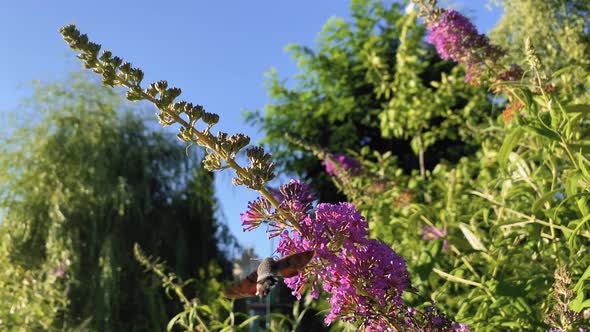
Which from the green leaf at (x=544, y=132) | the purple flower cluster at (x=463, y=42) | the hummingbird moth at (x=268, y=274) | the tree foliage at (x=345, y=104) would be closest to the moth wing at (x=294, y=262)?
the hummingbird moth at (x=268, y=274)

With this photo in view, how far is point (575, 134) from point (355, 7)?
4.75 m

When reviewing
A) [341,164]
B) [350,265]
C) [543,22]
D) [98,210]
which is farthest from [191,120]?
[543,22]

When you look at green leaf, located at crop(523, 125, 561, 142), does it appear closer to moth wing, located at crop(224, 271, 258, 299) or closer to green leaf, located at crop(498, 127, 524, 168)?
green leaf, located at crop(498, 127, 524, 168)

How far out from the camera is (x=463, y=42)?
1732 mm

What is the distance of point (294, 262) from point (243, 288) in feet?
0.42

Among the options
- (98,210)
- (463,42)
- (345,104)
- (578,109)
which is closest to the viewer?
(578,109)

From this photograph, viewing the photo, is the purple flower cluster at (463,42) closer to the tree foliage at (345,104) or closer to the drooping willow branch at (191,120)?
the drooping willow branch at (191,120)

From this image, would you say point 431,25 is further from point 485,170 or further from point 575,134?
point 485,170

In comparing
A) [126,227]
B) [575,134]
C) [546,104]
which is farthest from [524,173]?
[126,227]

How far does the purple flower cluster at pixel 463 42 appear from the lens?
1729 mm

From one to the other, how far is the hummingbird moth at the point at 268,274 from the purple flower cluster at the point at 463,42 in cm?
109

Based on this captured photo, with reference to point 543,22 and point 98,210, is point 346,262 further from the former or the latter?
point 543,22

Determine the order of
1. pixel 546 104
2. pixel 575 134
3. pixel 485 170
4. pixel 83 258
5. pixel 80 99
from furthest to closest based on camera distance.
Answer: pixel 80 99
pixel 83 258
pixel 485 170
pixel 575 134
pixel 546 104

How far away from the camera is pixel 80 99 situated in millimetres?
5027
